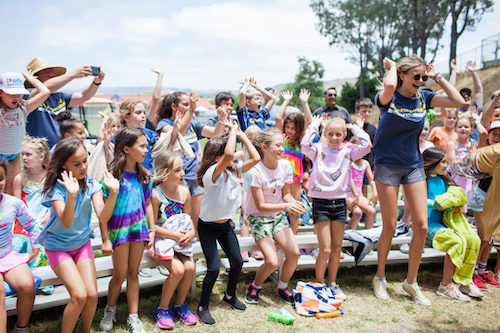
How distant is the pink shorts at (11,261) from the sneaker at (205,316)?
1.46m

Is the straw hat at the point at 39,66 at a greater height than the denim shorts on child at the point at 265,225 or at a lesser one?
greater

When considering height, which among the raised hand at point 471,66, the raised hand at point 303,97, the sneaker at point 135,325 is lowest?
the sneaker at point 135,325

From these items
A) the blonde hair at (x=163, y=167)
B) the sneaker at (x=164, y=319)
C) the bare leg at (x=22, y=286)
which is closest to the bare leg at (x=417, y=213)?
the blonde hair at (x=163, y=167)

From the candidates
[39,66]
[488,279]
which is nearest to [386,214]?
[488,279]

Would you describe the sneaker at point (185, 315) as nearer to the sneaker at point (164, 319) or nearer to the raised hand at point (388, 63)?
the sneaker at point (164, 319)

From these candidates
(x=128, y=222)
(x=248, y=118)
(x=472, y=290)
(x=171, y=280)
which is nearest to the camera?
(x=128, y=222)

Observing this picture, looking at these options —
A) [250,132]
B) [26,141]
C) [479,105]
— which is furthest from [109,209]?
[479,105]

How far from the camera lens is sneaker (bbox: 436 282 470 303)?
3.85 m

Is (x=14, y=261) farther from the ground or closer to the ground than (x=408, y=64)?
closer to the ground

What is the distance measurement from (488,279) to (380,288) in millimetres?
1457

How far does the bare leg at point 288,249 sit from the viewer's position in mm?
3619

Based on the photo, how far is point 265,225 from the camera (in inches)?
143

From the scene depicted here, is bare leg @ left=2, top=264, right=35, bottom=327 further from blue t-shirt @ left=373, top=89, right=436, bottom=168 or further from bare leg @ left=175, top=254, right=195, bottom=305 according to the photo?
blue t-shirt @ left=373, top=89, right=436, bottom=168

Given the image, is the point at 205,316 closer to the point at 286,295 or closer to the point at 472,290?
the point at 286,295
